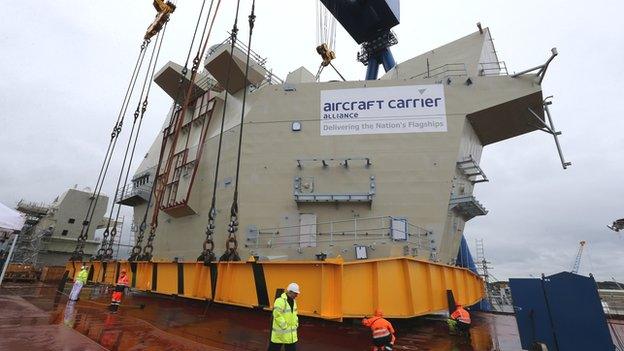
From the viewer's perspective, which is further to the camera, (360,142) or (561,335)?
(360,142)

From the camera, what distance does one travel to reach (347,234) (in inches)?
440

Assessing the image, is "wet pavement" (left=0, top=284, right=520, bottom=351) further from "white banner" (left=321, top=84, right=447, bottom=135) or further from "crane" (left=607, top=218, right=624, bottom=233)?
→ "crane" (left=607, top=218, right=624, bottom=233)

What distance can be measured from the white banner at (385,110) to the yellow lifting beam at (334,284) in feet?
17.1

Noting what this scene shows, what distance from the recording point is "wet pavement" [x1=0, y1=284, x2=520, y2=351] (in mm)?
5551

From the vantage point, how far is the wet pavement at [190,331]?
18.2ft

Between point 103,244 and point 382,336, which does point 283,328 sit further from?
point 103,244

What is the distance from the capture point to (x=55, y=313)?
27.9ft

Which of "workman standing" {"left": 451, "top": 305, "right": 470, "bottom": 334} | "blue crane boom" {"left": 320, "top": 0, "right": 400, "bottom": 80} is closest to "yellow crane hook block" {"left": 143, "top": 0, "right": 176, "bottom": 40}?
"blue crane boom" {"left": 320, "top": 0, "right": 400, "bottom": 80}

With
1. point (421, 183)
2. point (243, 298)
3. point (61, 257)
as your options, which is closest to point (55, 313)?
point (243, 298)

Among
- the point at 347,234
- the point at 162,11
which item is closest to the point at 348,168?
the point at 347,234

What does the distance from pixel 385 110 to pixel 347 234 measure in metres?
4.72

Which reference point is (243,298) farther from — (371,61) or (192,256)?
(371,61)

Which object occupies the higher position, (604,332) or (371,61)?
(371,61)

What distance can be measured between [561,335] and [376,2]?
18.4 metres
